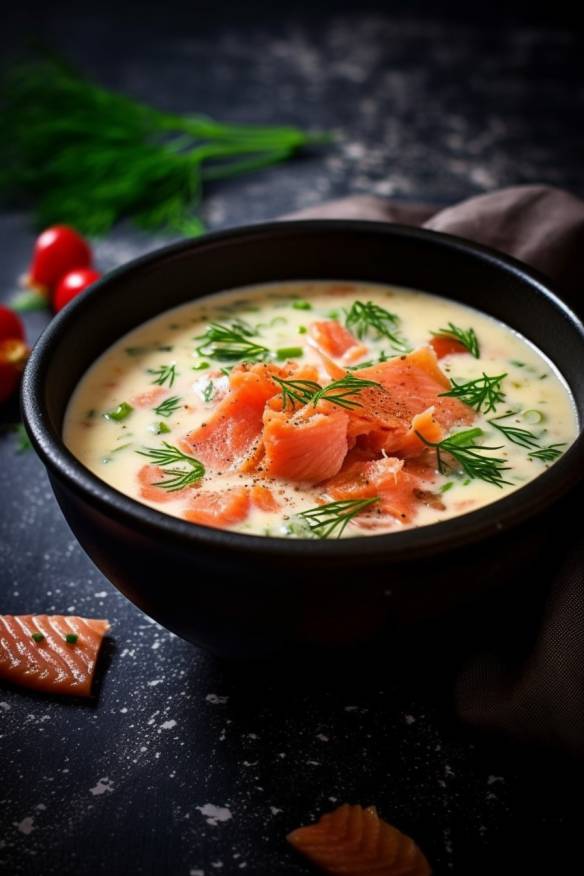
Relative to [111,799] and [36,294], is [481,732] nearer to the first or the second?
[111,799]

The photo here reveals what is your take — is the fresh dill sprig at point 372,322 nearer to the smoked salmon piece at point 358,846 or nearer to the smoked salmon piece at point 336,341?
the smoked salmon piece at point 336,341

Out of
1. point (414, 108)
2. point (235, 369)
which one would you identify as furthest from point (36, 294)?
point (414, 108)

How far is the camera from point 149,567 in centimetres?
238

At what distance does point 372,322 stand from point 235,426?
0.72 m

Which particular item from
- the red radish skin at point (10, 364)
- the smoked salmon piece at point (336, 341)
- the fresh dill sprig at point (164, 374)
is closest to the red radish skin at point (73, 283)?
the red radish skin at point (10, 364)

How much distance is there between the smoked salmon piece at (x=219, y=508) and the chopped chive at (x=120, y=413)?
43cm

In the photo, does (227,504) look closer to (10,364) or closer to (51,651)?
(51,651)

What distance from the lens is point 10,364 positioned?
3842 millimetres

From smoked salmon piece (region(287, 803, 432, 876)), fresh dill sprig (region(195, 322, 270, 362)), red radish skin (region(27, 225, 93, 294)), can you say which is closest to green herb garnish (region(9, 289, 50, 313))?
red radish skin (region(27, 225, 93, 294))

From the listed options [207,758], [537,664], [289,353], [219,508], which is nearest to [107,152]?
[289,353]

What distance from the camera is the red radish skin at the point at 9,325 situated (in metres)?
3.95

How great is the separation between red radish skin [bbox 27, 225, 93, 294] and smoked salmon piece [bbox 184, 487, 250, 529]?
78.9 inches

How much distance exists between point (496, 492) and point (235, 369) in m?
0.77

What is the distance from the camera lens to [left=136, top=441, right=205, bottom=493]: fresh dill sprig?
2658mm
